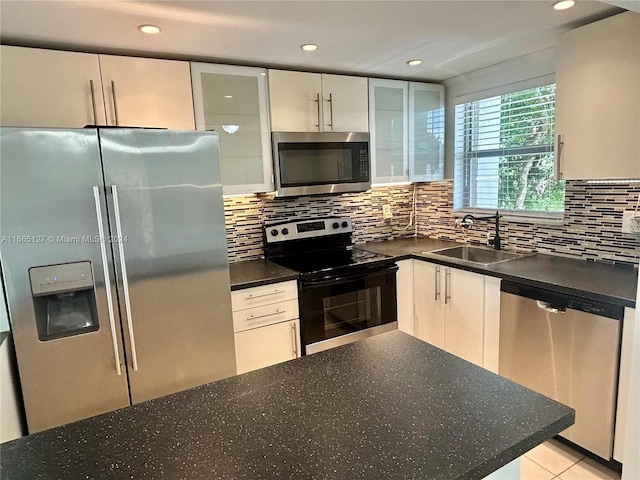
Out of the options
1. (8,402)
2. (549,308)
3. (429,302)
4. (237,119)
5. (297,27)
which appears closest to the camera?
(8,402)

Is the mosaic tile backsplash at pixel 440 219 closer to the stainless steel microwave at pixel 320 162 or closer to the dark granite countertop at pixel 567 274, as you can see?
the dark granite countertop at pixel 567 274

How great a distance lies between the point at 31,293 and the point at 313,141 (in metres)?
1.78

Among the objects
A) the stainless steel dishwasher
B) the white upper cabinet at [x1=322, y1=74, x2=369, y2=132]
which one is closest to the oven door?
the stainless steel dishwasher

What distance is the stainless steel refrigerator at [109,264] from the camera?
163 cm

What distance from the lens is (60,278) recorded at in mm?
1688

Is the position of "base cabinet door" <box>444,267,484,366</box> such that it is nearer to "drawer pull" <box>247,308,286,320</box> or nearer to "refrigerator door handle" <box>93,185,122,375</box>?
"drawer pull" <box>247,308,286,320</box>

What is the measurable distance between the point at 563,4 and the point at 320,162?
1536 millimetres

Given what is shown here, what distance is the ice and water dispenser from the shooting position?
1666 mm

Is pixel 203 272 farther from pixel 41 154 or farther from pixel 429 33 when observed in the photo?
pixel 429 33

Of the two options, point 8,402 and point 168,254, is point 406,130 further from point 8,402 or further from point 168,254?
point 8,402

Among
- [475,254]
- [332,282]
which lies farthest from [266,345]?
[475,254]

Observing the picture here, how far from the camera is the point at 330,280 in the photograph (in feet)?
8.21

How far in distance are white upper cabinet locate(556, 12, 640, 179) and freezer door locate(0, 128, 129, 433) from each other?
7.68ft

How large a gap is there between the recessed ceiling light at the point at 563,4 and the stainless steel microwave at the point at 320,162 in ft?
4.37
